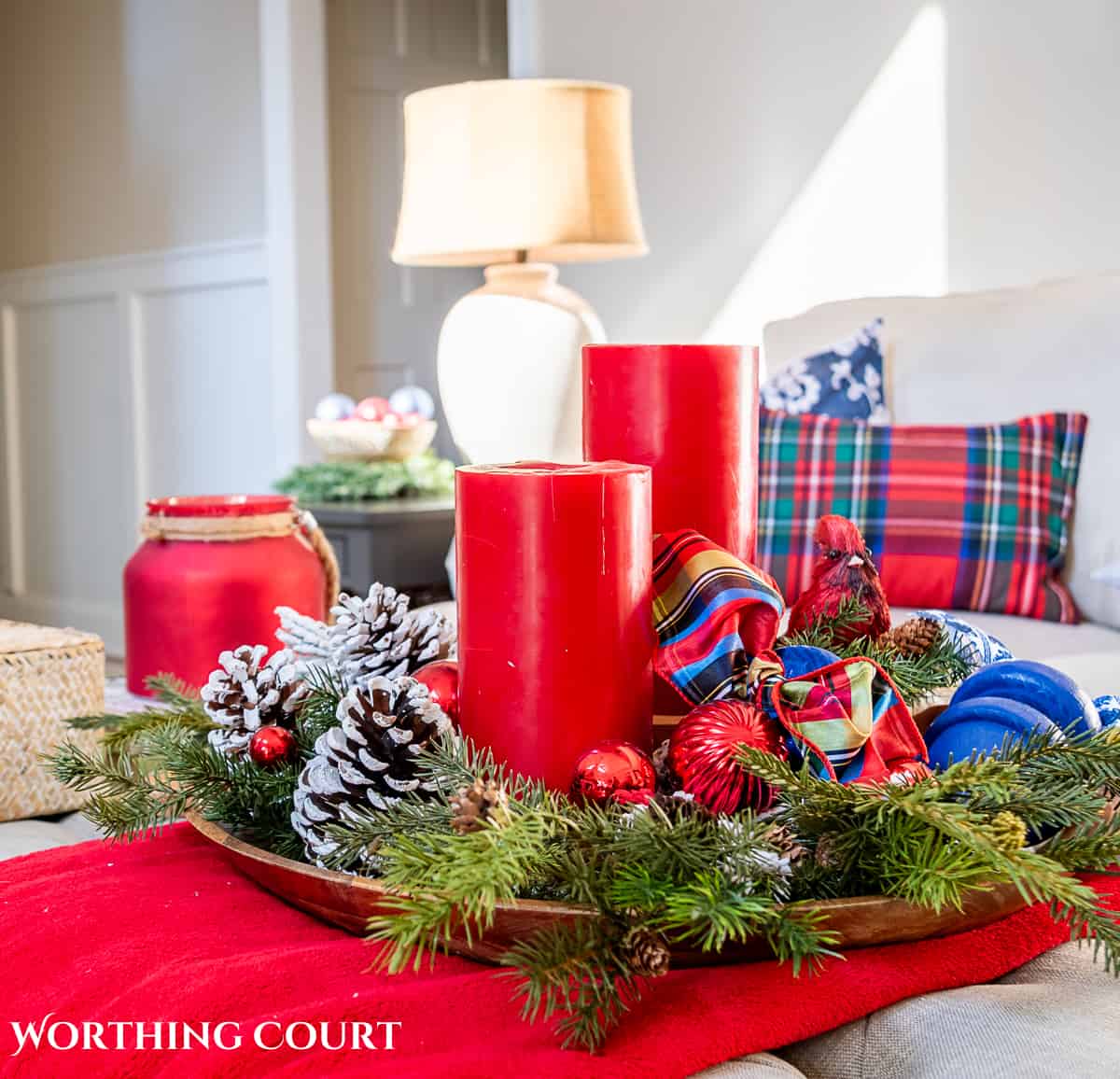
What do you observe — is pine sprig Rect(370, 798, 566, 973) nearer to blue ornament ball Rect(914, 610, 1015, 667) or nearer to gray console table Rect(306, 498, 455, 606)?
blue ornament ball Rect(914, 610, 1015, 667)

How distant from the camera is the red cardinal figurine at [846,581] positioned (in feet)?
2.34

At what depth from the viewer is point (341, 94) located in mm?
3891

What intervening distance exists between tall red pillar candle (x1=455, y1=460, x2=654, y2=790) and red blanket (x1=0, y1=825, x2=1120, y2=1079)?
11cm

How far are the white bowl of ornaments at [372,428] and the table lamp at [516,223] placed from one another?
465 mm

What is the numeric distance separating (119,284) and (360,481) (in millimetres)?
1775

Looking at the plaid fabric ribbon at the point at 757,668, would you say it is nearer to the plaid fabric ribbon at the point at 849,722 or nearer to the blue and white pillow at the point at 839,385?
the plaid fabric ribbon at the point at 849,722

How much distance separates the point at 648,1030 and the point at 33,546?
4.61 meters

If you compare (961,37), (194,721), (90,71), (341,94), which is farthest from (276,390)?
(194,721)

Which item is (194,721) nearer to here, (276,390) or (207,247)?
(276,390)

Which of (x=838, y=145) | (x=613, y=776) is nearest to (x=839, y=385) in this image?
(x=838, y=145)

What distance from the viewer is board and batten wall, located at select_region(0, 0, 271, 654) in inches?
152

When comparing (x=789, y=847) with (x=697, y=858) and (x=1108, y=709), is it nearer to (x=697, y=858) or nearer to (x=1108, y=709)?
(x=697, y=858)

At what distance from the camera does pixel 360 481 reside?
2.90 meters

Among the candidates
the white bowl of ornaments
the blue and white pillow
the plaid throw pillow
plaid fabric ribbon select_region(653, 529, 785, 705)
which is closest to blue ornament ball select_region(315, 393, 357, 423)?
the white bowl of ornaments
